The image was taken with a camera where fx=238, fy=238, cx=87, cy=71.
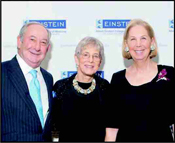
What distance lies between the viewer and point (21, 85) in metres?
1.95

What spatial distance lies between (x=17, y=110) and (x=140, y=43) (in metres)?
1.16

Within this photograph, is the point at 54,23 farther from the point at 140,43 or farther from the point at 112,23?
the point at 140,43

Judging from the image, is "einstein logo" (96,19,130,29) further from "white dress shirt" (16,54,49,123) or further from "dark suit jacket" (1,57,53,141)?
"dark suit jacket" (1,57,53,141)

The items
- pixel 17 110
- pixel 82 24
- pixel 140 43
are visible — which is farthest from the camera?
pixel 82 24

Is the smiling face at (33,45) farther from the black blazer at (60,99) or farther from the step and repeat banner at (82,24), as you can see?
the step and repeat banner at (82,24)

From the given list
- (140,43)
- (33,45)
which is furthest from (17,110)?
(140,43)

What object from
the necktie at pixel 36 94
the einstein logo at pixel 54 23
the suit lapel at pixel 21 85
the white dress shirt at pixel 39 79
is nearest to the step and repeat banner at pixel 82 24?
the einstein logo at pixel 54 23

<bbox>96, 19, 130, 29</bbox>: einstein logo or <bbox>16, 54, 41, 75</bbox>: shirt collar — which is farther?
<bbox>96, 19, 130, 29</bbox>: einstein logo

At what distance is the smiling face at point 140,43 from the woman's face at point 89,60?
327mm

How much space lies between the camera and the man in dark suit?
1.90 m

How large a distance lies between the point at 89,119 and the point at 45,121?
0.39m

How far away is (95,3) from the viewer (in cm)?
302

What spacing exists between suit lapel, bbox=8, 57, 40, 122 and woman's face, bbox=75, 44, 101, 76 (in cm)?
53

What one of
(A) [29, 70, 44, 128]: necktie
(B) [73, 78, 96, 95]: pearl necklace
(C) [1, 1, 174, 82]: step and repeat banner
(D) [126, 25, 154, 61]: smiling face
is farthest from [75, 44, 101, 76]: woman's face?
(C) [1, 1, 174, 82]: step and repeat banner
